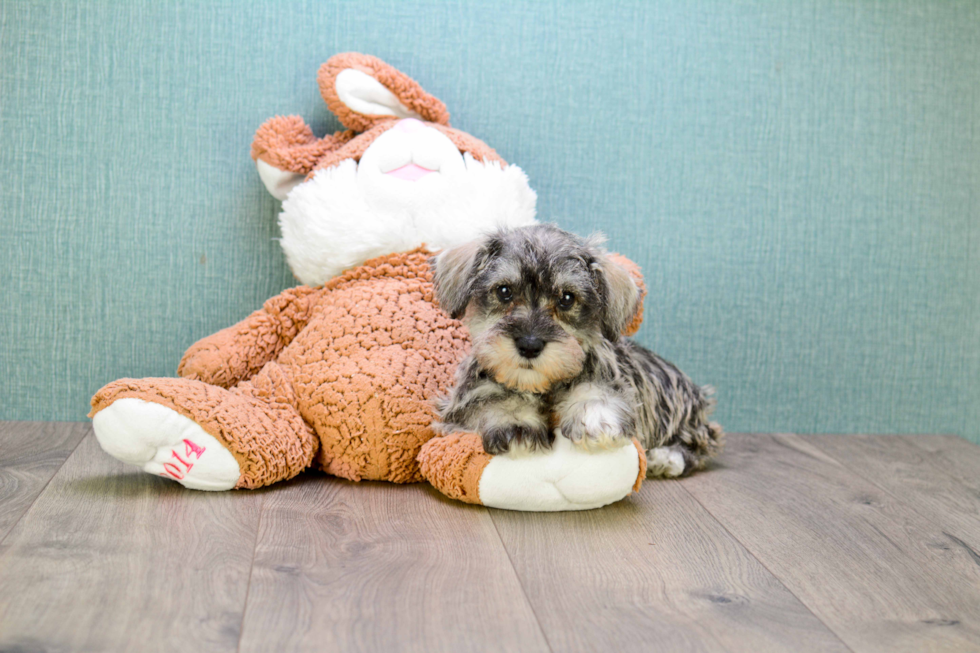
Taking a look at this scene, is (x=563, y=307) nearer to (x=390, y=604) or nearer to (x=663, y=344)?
(x=390, y=604)

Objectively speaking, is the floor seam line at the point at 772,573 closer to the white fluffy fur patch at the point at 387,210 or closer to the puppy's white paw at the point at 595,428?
the puppy's white paw at the point at 595,428

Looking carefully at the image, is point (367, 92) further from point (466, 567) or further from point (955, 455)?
point (955, 455)

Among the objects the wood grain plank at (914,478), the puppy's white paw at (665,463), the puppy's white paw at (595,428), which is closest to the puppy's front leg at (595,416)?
the puppy's white paw at (595,428)

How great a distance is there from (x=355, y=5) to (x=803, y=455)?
1.90 m

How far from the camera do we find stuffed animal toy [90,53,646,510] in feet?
5.96

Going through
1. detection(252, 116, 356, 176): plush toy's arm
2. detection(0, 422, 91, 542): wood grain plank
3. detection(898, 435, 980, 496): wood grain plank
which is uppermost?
detection(252, 116, 356, 176): plush toy's arm

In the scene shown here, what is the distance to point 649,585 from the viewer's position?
150cm

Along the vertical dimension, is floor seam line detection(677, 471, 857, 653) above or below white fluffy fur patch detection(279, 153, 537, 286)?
below

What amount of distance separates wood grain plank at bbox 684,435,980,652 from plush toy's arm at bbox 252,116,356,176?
135 cm

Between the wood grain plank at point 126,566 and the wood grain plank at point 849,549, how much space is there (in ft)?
3.37

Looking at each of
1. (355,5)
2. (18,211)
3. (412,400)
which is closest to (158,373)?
(18,211)

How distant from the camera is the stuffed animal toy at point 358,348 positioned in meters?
1.82

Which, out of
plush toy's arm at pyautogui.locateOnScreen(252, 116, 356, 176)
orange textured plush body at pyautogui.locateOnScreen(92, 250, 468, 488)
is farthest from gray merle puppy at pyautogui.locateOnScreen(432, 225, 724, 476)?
plush toy's arm at pyautogui.locateOnScreen(252, 116, 356, 176)

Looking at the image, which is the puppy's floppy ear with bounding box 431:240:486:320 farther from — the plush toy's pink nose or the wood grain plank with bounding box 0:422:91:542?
the wood grain plank with bounding box 0:422:91:542
